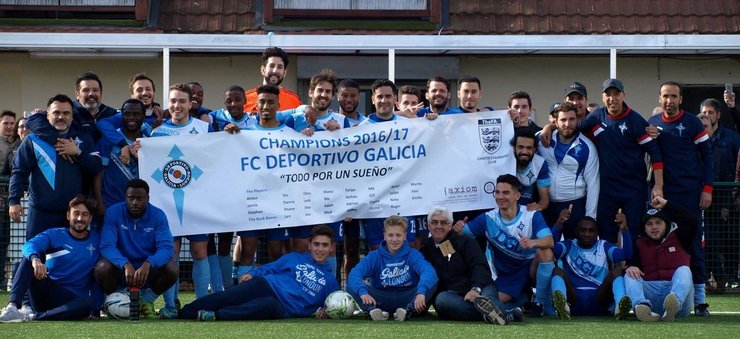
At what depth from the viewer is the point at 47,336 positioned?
839 cm

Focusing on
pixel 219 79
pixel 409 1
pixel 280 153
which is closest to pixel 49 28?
pixel 219 79

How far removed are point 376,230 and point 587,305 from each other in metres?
2.01

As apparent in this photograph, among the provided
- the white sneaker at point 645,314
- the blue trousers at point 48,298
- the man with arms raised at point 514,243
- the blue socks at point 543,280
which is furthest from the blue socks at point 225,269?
the white sneaker at point 645,314

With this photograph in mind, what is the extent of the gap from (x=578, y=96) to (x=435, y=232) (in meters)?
2.01

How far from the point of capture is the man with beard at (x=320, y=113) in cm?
1088

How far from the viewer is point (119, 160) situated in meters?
10.7

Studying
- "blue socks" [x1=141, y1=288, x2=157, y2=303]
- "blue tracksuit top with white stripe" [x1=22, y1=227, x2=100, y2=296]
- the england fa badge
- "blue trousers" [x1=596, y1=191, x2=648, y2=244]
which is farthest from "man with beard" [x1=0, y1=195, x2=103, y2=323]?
"blue trousers" [x1=596, y1=191, x2=648, y2=244]

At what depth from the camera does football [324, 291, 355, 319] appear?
9.89 metres

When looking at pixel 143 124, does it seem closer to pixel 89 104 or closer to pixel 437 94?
pixel 89 104

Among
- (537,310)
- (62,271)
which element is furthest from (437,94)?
(62,271)

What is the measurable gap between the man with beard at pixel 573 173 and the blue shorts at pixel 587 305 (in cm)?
57

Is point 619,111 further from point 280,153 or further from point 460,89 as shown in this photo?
point 280,153

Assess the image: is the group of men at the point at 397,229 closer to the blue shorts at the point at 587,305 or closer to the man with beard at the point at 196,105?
the blue shorts at the point at 587,305

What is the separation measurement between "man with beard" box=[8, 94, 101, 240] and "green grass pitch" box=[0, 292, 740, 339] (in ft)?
3.61
